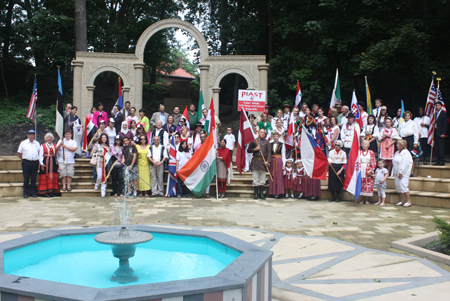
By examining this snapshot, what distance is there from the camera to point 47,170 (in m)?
11.9

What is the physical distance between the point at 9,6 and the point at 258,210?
82.5 ft

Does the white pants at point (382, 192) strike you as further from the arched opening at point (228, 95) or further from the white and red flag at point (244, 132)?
the arched opening at point (228, 95)

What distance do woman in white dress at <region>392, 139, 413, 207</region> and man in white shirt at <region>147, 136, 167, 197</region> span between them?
715 cm

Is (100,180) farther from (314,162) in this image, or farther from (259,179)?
(314,162)

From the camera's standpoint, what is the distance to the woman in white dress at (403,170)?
11.3 m

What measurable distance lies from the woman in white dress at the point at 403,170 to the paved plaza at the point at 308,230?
55 centimetres

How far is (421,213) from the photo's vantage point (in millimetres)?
10414

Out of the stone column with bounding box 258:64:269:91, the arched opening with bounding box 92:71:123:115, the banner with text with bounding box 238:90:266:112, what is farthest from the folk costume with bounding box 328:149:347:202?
the arched opening with bounding box 92:71:123:115

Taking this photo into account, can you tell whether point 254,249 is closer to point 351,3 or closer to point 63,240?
point 63,240

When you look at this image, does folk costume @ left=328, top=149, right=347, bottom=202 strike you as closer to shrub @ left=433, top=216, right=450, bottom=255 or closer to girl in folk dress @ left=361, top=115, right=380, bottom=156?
girl in folk dress @ left=361, top=115, right=380, bottom=156

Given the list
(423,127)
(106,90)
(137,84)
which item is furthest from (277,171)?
(106,90)

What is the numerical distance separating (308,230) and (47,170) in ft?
26.7

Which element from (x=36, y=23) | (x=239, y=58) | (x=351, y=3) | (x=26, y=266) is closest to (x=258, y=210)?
(x=26, y=266)

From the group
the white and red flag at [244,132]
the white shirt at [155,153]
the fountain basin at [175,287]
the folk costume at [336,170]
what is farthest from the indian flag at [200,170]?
the fountain basin at [175,287]
